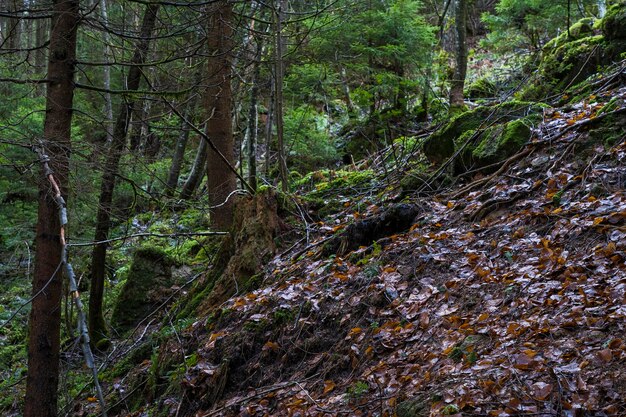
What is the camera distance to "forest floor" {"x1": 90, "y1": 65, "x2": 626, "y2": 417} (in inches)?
163

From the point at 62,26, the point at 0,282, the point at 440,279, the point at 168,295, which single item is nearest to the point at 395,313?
the point at 440,279

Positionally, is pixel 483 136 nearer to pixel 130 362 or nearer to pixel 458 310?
pixel 458 310

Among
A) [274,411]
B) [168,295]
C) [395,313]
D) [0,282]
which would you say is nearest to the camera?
[274,411]

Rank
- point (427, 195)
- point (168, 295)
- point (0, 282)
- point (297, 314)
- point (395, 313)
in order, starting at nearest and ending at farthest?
point (395, 313) < point (297, 314) < point (427, 195) < point (168, 295) < point (0, 282)

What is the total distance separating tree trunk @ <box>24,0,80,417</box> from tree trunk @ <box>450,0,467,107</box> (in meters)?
7.65

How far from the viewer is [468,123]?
30.3ft

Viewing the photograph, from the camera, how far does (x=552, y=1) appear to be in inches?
603

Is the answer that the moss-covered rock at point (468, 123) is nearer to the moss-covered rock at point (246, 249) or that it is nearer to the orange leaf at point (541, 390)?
the moss-covered rock at point (246, 249)

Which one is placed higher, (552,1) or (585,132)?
(552,1)

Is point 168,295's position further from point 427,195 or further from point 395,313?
point 395,313

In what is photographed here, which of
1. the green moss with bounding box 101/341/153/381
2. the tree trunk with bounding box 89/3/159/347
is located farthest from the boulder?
the green moss with bounding box 101/341/153/381

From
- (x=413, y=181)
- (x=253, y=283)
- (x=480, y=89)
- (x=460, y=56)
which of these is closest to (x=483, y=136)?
(x=413, y=181)

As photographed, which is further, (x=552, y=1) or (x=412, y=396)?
(x=552, y=1)

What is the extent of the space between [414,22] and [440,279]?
9742mm
